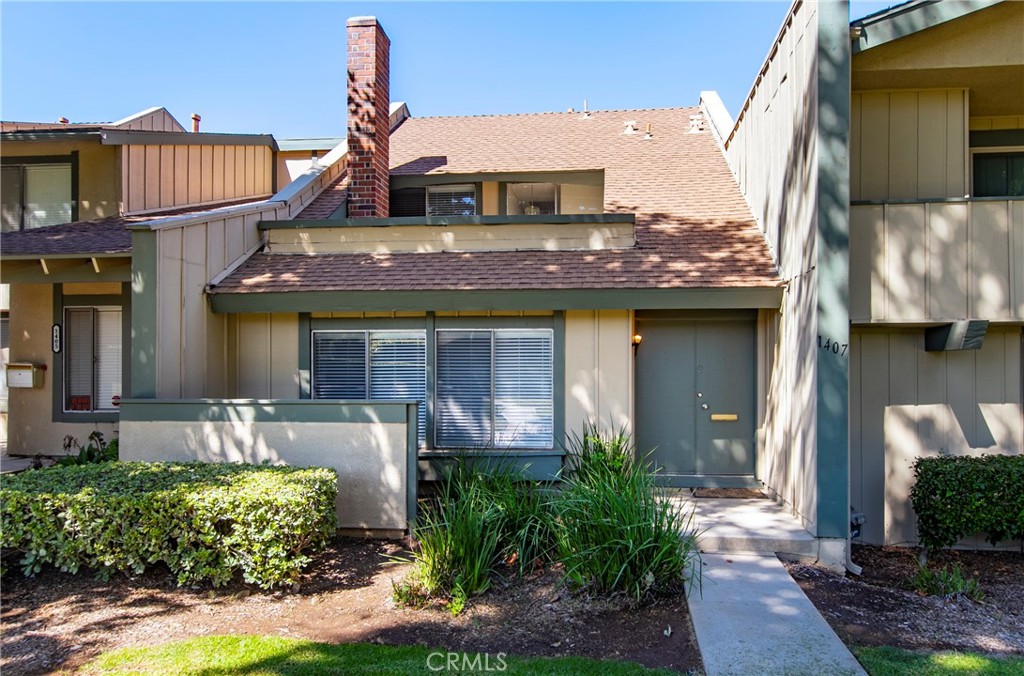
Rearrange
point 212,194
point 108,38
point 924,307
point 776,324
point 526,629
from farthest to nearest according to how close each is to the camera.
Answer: point 212,194
point 108,38
point 776,324
point 924,307
point 526,629

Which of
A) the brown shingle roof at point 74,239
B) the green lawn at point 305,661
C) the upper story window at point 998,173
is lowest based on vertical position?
the green lawn at point 305,661

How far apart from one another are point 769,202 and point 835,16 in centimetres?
235

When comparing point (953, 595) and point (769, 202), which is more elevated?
point (769, 202)

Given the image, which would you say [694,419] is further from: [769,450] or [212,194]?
[212,194]

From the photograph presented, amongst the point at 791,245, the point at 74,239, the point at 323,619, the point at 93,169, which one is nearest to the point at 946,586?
the point at 791,245

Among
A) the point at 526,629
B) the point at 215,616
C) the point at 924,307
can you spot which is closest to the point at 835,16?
the point at 924,307

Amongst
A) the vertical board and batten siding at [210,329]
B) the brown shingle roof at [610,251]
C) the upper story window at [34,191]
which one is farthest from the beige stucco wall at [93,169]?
the brown shingle roof at [610,251]

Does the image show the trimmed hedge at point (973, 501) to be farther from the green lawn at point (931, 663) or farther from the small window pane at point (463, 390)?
the small window pane at point (463, 390)

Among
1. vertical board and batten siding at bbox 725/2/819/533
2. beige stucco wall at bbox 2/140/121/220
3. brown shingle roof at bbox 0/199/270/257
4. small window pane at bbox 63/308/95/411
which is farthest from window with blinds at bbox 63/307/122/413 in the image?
vertical board and batten siding at bbox 725/2/819/533

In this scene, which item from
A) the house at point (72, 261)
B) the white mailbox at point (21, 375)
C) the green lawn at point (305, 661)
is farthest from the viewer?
the white mailbox at point (21, 375)

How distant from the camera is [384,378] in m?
7.98

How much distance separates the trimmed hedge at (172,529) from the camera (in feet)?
16.5

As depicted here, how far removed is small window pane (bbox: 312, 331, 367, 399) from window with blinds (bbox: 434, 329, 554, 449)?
3.25 ft

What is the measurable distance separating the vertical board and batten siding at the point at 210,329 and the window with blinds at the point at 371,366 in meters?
0.35
